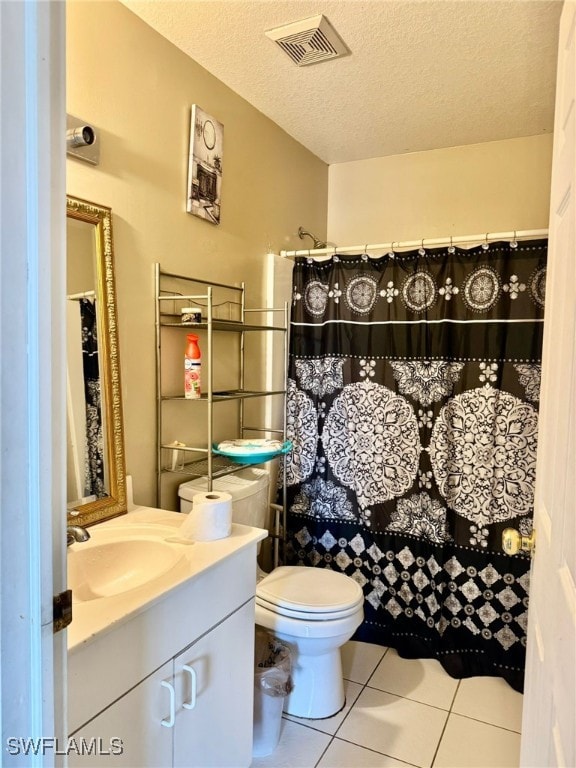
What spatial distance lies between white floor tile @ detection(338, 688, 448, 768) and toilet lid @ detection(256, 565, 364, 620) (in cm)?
41

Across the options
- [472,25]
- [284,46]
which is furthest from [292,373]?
[472,25]

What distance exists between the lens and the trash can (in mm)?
1697

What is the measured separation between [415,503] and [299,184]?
1698mm

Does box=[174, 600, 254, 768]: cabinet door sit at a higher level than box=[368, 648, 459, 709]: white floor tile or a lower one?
higher

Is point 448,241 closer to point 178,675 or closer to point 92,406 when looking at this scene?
point 92,406

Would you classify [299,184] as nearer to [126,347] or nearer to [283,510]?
[126,347]

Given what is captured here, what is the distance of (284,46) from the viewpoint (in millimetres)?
1785

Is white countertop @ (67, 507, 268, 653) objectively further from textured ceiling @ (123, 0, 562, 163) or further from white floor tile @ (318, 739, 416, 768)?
textured ceiling @ (123, 0, 562, 163)

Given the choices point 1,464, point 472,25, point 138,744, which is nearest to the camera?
point 1,464

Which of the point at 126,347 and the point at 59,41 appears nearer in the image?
the point at 59,41

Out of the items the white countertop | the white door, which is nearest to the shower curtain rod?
the white door

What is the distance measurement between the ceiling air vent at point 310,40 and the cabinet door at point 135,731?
191cm

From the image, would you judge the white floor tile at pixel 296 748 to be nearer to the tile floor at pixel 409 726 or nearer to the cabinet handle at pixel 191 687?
the tile floor at pixel 409 726

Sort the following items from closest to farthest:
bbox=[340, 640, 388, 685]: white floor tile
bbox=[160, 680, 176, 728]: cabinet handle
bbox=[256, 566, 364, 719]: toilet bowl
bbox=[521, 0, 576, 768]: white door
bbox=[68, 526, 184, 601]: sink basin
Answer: bbox=[521, 0, 576, 768]: white door
bbox=[160, 680, 176, 728]: cabinet handle
bbox=[68, 526, 184, 601]: sink basin
bbox=[256, 566, 364, 719]: toilet bowl
bbox=[340, 640, 388, 685]: white floor tile
